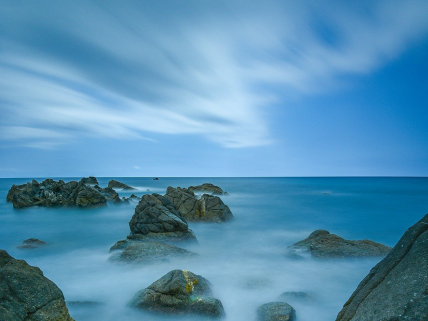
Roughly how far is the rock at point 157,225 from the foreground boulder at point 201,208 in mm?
4974

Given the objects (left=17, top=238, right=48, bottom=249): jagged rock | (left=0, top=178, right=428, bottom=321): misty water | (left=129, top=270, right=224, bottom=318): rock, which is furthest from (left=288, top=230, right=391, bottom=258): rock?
(left=17, top=238, right=48, bottom=249): jagged rock

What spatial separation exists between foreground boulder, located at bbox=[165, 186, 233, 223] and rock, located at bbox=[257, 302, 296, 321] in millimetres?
13270

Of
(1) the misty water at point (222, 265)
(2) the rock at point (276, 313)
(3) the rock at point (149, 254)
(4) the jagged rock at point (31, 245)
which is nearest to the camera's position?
(2) the rock at point (276, 313)

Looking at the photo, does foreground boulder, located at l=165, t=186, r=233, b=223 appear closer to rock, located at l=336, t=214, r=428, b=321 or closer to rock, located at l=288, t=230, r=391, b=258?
rock, located at l=288, t=230, r=391, b=258

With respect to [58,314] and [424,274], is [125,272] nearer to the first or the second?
[58,314]

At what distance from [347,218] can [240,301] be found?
72.2 feet

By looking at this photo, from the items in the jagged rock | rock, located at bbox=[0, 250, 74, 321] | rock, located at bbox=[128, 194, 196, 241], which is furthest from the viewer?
the jagged rock

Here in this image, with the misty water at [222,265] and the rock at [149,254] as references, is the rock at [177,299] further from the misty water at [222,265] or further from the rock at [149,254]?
the rock at [149,254]

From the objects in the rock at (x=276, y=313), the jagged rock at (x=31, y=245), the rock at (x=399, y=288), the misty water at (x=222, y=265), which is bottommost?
the jagged rock at (x=31, y=245)

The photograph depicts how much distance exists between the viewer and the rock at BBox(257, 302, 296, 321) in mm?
6297

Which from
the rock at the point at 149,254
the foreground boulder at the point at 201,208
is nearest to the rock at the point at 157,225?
the rock at the point at 149,254

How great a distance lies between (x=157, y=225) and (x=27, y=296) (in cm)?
1046

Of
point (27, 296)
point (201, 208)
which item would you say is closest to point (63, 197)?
point (201, 208)

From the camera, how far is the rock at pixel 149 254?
1080 cm
